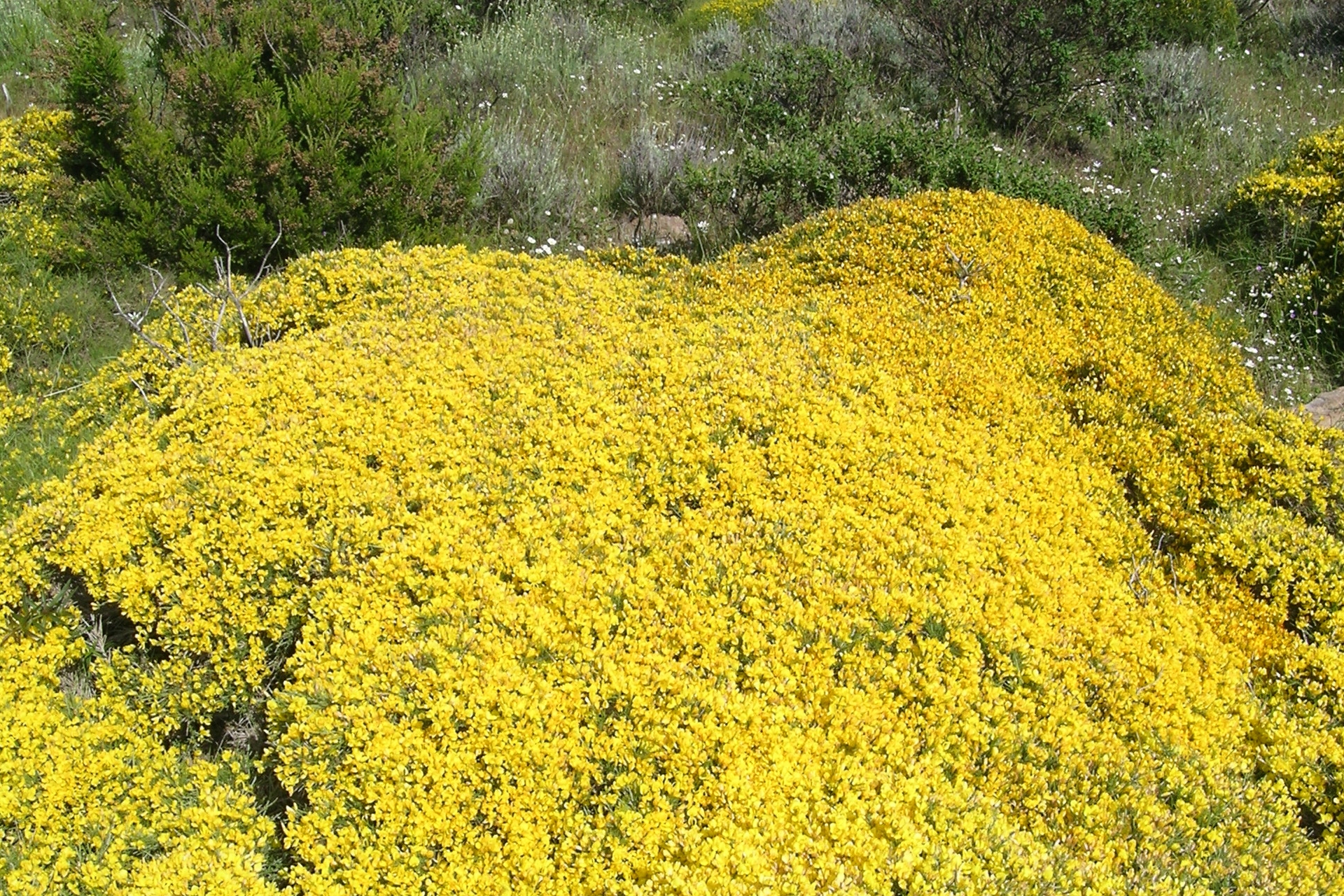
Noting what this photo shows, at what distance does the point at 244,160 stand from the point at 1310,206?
7.88 metres

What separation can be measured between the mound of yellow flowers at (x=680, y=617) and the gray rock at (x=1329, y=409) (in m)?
0.51

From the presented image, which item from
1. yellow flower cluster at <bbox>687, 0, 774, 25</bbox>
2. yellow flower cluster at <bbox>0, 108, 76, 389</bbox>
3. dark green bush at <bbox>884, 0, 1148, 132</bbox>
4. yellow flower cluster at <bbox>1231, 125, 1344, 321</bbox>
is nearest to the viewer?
yellow flower cluster at <bbox>0, 108, 76, 389</bbox>

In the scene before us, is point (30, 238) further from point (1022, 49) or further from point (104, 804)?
point (1022, 49)

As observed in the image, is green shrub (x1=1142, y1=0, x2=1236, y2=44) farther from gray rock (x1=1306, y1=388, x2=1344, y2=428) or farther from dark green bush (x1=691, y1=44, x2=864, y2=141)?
gray rock (x1=1306, y1=388, x2=1344, y2=428)

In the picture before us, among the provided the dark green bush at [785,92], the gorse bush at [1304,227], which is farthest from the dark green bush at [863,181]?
the dark green bush at [785,92]

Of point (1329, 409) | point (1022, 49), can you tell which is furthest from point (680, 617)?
point (1022, 49)

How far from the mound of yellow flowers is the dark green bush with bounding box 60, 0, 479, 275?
1.68 metres

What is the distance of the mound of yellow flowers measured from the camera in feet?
9.16

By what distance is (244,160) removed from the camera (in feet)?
19.9

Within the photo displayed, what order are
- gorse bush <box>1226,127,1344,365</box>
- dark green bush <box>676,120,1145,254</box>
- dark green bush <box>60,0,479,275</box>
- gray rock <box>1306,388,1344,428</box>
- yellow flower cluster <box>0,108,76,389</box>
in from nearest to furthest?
gray rock <box>1306,388,1344,428</box> → yellow flower cluster <box>0,108,76,389</box> → dark green bush <box>60,0,479,275</box> → gorse bush <box>1226,127,1344,365</box> → dark green bush <box>676,120,1145,254</box>

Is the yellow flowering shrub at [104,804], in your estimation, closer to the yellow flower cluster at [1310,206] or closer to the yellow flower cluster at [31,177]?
the yellow flower cluster at [31,177]

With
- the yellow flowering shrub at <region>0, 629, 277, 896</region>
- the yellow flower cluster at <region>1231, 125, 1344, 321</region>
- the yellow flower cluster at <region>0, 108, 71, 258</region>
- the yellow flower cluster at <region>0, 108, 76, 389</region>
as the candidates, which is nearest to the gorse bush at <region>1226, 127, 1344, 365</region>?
the yellow flower cluster at <region>1231, 125, 1344, 321</region>

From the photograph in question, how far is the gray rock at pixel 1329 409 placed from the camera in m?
4.91

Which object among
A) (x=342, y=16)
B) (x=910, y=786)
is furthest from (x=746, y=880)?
(x=342, y=16)
